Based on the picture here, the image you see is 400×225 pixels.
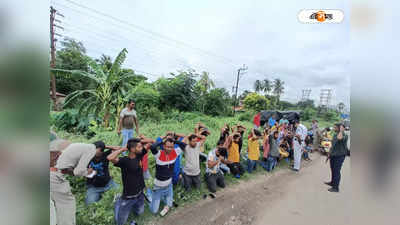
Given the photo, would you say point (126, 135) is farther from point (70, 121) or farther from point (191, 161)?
point (191, 161)

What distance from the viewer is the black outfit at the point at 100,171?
1702mm

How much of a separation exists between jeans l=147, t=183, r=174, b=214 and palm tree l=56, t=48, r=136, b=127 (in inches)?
46.6

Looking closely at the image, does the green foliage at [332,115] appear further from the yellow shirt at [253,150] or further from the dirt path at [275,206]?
the yellow shirt at [253,150]

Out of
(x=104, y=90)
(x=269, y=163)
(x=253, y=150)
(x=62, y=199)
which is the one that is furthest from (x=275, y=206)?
(x=104, y=90)

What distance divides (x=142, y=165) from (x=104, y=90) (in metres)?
1.20

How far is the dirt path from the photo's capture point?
198cm

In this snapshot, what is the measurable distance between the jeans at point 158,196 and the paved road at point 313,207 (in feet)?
4.26

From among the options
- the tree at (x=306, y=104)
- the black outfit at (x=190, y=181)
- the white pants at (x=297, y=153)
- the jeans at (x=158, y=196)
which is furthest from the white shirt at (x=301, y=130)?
the jeans at (x=158, y=196)
